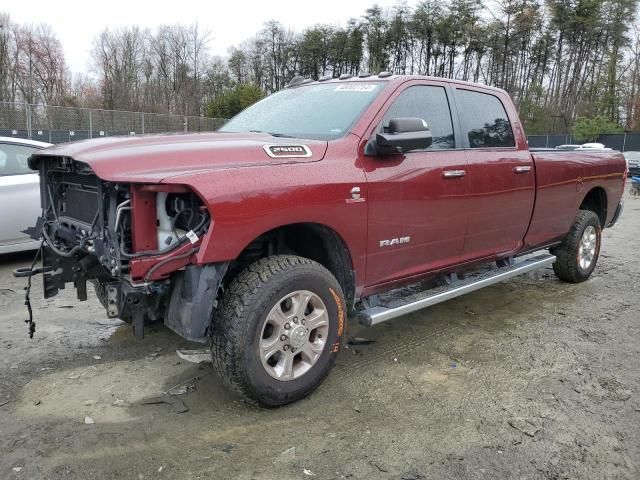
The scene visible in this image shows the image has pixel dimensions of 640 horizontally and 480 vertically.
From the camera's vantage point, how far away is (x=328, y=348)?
11.2 ft

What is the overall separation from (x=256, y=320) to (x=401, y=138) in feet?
4.82

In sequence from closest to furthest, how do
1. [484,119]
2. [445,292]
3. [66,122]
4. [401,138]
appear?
[401,138]
[445,292]
[484,119]
[66,122]

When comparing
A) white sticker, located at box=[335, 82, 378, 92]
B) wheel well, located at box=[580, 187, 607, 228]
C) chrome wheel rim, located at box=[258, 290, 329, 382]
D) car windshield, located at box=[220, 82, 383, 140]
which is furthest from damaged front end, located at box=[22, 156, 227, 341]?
wheel well, located at box=[580, 187, 607, 228]

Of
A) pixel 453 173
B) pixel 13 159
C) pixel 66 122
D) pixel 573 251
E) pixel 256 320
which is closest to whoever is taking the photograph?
pixel 256 320

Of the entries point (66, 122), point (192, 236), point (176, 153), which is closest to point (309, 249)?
point (192, 236)

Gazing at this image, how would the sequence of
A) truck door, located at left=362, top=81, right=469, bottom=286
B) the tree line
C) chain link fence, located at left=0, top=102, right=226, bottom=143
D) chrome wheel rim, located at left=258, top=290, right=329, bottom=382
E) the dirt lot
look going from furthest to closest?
the tree line → chain link fence, located at left=0, top=102, right=226, bottom=143 → truck door, located at left=362, top=81, right=469, bottom=286 → chrome wheel rim, located at left=258, top=290, right=329, bottom=382 → the dirt lot

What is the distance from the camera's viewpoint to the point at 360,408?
3.30 meters

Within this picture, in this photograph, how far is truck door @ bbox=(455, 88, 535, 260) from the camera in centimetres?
446

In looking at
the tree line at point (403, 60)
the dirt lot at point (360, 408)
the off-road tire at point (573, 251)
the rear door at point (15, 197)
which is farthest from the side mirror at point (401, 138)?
the tree line at point (403, 60)

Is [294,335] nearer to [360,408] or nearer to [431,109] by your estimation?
[360,408]

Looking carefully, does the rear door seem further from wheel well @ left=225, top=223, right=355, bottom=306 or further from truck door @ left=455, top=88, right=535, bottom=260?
truck door @ left=455, top=88, right=535, bottom=260

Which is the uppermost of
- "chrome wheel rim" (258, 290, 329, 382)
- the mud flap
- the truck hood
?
the truck hood

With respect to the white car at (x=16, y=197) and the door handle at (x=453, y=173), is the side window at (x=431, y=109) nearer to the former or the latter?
the door handle at (x=453, y=173)

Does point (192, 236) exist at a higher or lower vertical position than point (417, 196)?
lower
